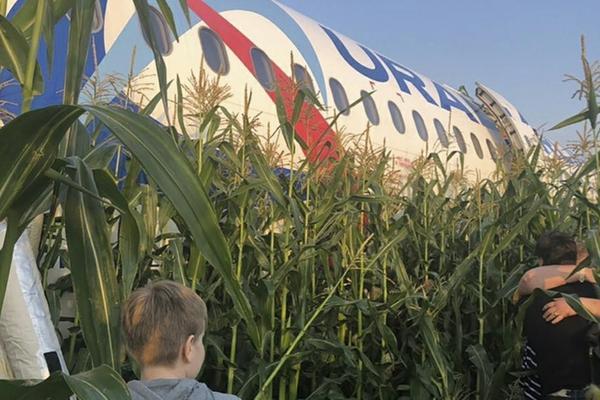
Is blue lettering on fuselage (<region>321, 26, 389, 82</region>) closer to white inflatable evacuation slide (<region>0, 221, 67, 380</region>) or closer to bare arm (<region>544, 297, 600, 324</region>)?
bare arm (<region>544, 297, 600, 324</region>)

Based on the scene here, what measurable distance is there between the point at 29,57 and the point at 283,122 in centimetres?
267

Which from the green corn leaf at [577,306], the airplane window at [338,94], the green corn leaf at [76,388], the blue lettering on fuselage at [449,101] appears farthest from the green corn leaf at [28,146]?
the blue lettering on fuselage at [449,101]

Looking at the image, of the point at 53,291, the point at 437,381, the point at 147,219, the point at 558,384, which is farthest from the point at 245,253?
the point at 558,384

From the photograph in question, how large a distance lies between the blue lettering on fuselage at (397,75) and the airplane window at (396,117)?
49 cm

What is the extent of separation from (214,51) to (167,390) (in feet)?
20.4

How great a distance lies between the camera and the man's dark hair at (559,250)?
13.6 feet

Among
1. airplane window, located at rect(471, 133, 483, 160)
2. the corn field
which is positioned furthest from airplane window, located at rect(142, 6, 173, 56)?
airplane window, located at rect(471, 133, 483, 160)

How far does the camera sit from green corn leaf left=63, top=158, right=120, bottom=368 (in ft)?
5.02

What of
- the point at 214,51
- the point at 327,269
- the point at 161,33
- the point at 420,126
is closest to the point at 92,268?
the point at 327,269

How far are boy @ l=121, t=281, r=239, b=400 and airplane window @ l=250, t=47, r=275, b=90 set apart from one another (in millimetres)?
6456

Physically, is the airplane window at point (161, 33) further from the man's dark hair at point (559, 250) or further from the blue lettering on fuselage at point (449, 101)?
the blue lettering on fuselage at point (449, 101)

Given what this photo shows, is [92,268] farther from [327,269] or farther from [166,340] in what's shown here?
[327,269]

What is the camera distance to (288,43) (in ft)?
31.4

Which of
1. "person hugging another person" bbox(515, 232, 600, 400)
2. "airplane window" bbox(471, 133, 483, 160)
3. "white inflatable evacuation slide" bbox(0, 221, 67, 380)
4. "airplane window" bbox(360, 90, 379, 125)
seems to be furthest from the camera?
"airplane window" bbox(471, 133, 483, 160)
